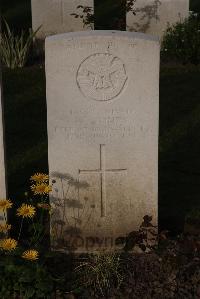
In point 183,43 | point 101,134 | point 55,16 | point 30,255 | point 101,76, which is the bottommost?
point 30,255

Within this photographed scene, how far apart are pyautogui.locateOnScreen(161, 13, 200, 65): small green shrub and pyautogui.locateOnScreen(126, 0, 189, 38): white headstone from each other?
0.19 meters

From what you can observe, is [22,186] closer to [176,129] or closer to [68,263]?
[68,263]

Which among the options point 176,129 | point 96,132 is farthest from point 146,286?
point 176,129

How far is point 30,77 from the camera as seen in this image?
10.8 metres

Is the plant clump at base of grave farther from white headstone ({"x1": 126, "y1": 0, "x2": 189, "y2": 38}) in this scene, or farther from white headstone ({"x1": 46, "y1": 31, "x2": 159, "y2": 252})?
white headstone ({"x1": 126, "y1": 0, "x2": 189, "y2": 38})

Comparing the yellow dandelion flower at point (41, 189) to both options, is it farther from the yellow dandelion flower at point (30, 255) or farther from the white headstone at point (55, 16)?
the white headstone at point (55, 16)

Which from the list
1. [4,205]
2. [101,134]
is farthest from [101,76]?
[4,205]

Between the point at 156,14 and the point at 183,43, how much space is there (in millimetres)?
815

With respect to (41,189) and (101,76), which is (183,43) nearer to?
(101,76)

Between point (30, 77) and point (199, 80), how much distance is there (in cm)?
239

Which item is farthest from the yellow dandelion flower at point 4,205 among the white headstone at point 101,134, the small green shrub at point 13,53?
the small green shrub at point 13,53

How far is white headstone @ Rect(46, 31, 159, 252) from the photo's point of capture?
5305mm

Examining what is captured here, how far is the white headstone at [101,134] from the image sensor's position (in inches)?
209

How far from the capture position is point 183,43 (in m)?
11.5
